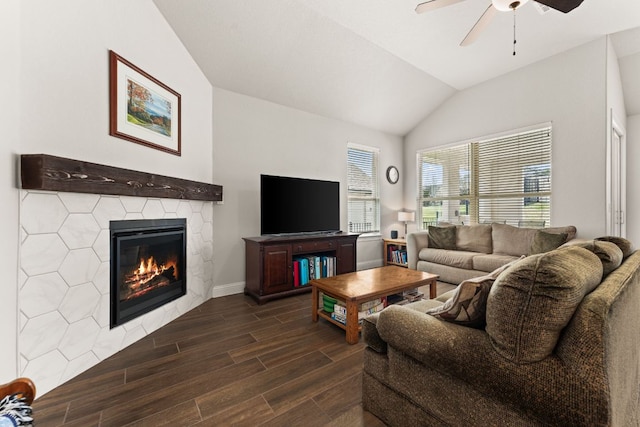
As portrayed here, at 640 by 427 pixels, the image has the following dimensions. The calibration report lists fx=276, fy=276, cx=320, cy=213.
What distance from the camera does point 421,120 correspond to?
17.5 ft

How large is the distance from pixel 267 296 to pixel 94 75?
2.49 metres

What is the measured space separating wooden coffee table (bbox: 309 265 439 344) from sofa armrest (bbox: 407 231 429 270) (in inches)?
57.4

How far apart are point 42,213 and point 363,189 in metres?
4.24

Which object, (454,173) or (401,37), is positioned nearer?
(401,37)

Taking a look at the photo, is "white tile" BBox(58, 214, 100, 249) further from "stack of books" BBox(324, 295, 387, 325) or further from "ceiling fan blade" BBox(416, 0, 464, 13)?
"ceiling fan blade" BBox(416, 0, 464, 13)

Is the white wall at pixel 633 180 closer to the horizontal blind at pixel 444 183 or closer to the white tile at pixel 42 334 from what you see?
the horizontal blind at pixel 444 183

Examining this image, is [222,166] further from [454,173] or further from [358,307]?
[454,173]

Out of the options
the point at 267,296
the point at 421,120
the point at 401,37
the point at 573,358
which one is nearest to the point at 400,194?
the point at 421,120

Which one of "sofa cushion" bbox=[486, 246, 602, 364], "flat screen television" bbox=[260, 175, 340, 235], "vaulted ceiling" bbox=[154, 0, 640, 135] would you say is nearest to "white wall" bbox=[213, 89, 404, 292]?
"vaulted ceiling" bbox=[154, 0, 640, 135]

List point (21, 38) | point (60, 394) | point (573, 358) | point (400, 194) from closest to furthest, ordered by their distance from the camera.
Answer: point (573, 358) < point (21, 38) < point (60, 394) < point (400, 194)

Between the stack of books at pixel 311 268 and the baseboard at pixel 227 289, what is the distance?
744 mm

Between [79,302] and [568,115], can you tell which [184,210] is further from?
[568,115]

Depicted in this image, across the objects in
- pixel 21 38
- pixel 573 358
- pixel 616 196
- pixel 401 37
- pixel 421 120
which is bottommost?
pixel 573 358

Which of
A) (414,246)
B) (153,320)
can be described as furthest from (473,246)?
(153,320)
